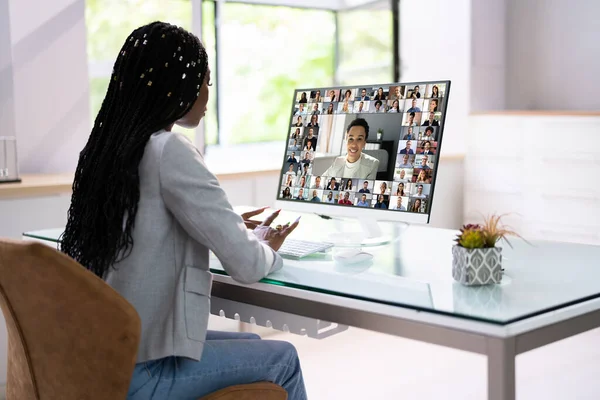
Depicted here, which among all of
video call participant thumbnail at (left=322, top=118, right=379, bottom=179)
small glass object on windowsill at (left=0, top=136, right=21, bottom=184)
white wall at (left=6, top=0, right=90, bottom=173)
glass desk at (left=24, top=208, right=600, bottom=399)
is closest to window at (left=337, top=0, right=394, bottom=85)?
white wall at (left=6, top=0, right=90, bottom=173)

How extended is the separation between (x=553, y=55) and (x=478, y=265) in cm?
378

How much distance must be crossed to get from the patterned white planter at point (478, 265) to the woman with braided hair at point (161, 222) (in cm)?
A: 45

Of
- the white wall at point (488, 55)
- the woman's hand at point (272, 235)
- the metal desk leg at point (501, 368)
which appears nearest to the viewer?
the metal desk leg at point (501, 368)

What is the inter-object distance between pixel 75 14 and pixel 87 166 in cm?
234

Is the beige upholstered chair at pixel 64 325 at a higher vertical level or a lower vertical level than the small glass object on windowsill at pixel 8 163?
lower

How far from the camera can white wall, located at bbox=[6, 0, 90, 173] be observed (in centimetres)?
372

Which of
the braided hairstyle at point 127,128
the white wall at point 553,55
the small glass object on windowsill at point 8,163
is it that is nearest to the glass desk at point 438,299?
the braided hairstyle at point 127,128

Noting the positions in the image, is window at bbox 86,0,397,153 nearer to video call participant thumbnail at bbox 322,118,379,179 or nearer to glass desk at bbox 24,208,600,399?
video call participant thumbnail at bbox 322,118,379,179

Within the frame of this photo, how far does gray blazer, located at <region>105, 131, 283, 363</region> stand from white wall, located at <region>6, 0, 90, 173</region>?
89.3 inches

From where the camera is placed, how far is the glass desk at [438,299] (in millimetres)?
1521

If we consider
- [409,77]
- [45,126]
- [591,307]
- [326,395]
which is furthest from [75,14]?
[591,307]

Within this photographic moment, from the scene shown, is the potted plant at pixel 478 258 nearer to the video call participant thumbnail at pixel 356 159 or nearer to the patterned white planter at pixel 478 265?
the patterned white planter at pixel 478 265

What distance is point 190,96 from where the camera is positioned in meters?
1.78

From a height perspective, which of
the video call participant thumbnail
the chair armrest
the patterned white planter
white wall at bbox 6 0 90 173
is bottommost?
the chair armrest
